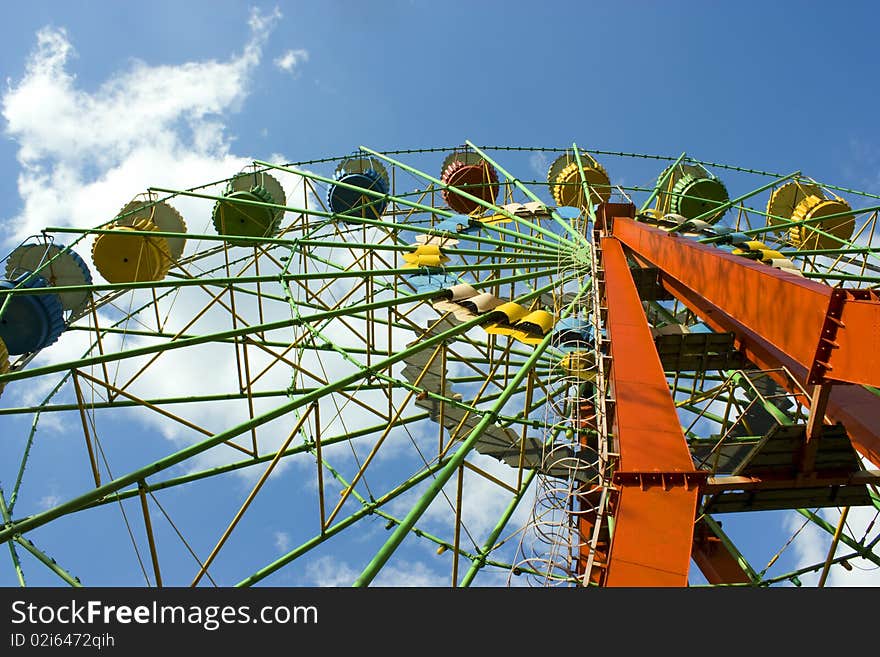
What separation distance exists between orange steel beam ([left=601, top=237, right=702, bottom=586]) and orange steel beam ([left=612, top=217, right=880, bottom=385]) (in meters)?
1.64

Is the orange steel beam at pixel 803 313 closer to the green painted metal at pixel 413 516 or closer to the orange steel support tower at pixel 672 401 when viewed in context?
the orange steel support tower at pixel 672 401

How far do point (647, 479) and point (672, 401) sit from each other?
6.17 ft

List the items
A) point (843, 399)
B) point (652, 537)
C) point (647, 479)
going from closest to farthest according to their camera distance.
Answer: point (652, 537) → point (647, 479) → point (843, 399)

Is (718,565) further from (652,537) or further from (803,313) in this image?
(803,313)

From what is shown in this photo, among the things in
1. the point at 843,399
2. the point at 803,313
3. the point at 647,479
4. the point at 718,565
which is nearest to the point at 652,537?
the point at 647,479

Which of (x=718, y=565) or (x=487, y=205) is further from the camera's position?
(x=487, y=205)

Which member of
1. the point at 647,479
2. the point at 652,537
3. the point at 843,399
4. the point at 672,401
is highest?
the point at 843,399

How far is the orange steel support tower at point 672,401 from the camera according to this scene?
8.48 m

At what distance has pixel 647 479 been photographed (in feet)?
32.8

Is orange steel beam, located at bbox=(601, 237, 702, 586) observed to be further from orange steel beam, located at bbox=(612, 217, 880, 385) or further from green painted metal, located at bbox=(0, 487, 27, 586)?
green painted metal, located at bbox=(0, 487, 27, 586)

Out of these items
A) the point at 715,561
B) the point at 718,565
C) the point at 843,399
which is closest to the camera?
the point at 843,399

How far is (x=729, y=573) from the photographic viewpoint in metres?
18.4
